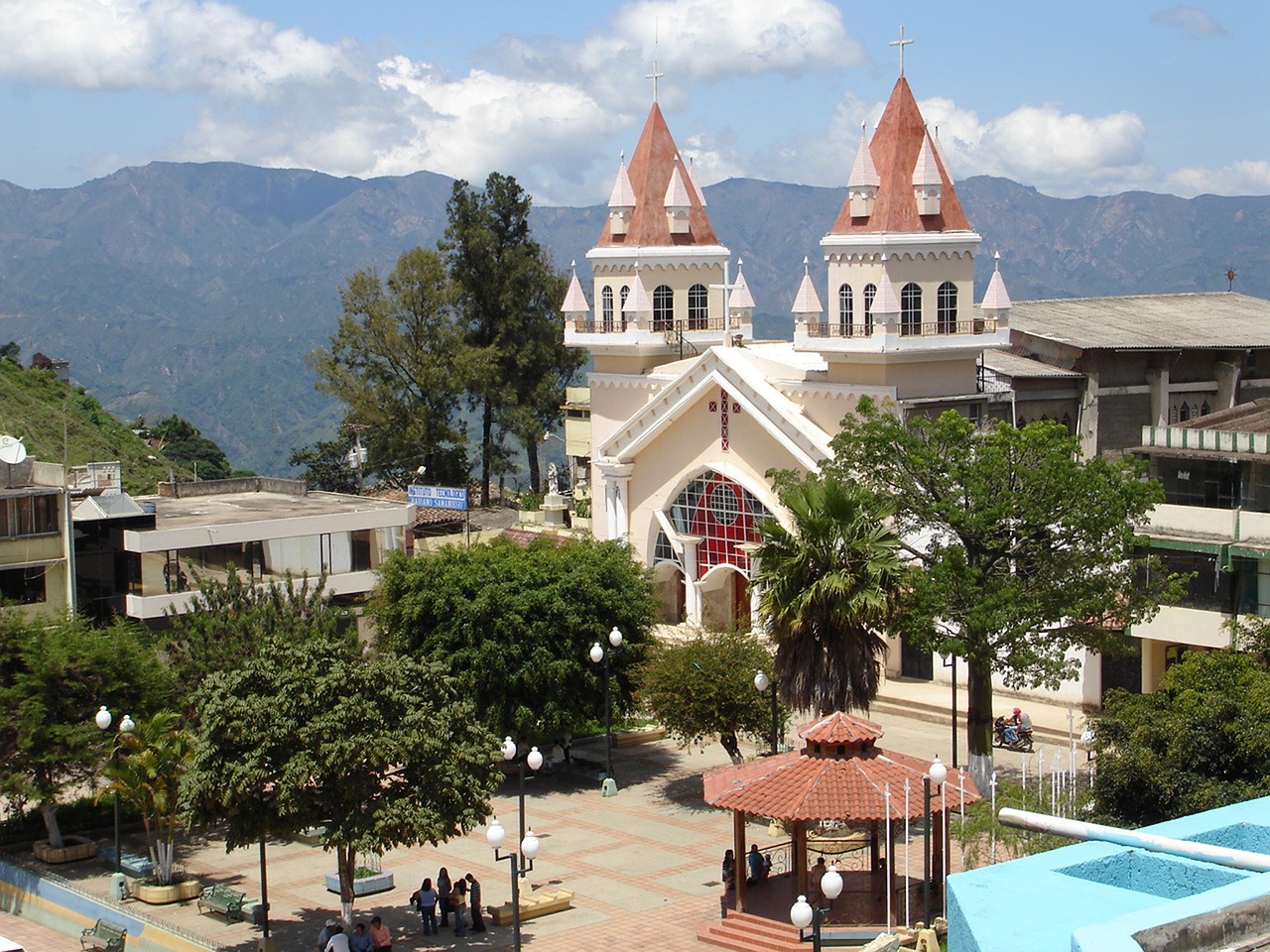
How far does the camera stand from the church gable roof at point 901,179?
44938 mm

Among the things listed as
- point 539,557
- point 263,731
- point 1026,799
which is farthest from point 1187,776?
point 539,557

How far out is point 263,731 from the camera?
25.9 metres

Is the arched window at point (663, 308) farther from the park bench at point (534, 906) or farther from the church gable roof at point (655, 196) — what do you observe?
the park bench at point (534, 906)

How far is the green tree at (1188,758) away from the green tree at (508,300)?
45.0 metres

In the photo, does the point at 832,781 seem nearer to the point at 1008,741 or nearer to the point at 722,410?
the point at 1008,741

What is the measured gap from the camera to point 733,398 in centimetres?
4653

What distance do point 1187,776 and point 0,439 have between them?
2817 cm

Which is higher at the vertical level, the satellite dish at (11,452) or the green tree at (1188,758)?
the satellite dish at (11,452)

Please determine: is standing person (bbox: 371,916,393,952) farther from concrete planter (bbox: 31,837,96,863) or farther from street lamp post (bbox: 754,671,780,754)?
concrete planter (bbox: 31,837,96,863)

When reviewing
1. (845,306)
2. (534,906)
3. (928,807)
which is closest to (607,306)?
(845,306)

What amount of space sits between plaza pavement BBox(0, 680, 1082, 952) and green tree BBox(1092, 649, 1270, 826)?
6811 mm

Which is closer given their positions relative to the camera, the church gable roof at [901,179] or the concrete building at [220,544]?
the concrete building at [220,544]

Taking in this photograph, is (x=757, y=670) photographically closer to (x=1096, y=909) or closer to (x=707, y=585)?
(x=707, y=585)

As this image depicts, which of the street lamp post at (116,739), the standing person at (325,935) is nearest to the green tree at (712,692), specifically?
the standing person at (325,935)
